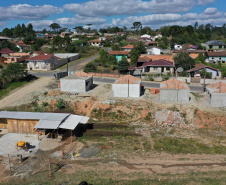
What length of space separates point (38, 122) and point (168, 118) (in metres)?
13.6

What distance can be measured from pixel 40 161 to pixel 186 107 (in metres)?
17.3

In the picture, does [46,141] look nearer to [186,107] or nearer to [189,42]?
[186,107]

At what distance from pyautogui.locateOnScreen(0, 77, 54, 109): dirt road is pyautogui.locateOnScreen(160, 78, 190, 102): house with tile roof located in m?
18.9

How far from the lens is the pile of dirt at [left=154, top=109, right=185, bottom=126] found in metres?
24.7

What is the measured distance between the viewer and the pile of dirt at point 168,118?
24.7 metres

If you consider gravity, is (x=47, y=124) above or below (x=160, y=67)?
below

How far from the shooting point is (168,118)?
25031 millimetres

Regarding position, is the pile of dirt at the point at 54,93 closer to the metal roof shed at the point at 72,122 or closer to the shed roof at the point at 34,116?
the shed roof at the point at 34,116

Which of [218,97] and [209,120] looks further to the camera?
[218,97]

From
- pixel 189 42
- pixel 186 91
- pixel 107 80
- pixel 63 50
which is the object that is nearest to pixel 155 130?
pixel 186 91

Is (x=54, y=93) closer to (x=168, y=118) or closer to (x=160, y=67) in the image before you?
(x=168, y=118)

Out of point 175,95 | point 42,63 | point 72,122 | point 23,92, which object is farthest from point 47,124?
point 42,63

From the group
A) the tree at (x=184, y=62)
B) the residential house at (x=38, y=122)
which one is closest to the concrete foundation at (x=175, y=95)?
the residential house at (x=38, y=122)

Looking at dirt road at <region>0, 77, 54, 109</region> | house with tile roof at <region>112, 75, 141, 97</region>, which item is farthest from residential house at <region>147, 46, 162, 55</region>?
house with tile roof at <region>112, 75, 141, 97</region>
